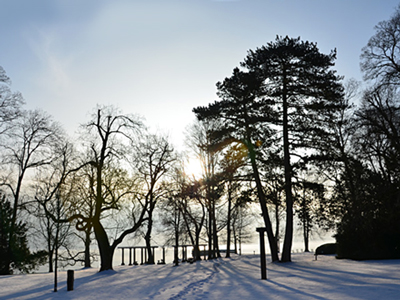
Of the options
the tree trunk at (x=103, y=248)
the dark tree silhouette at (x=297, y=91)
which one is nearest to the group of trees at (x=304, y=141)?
the dark tree silhouette at (x=297, y=91)

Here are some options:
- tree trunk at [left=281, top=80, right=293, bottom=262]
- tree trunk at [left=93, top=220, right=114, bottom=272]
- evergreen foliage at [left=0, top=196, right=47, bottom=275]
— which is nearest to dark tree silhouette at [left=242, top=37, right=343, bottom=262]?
tree trunk at [left=281, top=80, right=293, bottom=262]

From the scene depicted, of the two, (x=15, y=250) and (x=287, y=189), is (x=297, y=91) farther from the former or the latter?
(x=15, y=250)

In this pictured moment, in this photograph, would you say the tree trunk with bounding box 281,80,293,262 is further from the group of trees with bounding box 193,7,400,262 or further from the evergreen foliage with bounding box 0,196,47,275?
the evergreen foliage with bounding box 0,196,47,275

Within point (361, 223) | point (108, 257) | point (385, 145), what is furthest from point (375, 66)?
point (108, 257)

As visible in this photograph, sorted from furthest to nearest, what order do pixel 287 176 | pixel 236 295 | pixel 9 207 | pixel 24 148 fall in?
1. pixel 9 207
2. pixel 24 148
3. pixel 287 176
4. pixel 236 295

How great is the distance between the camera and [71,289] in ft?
46.9

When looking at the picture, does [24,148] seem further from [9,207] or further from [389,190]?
[389,190]

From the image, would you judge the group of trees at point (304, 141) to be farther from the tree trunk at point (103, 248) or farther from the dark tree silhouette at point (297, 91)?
the tree trunk at point (103, 248)

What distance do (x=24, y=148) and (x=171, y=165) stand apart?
458 inches

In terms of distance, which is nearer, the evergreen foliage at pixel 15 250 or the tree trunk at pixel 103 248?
the tree trunk at pixel 103 248

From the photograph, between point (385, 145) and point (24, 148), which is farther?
point (24, 148)

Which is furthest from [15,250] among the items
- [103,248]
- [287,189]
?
[287,189]

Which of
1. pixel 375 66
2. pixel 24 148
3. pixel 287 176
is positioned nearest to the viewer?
pixel 375 66

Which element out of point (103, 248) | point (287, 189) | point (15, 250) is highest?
point (287, 189)
